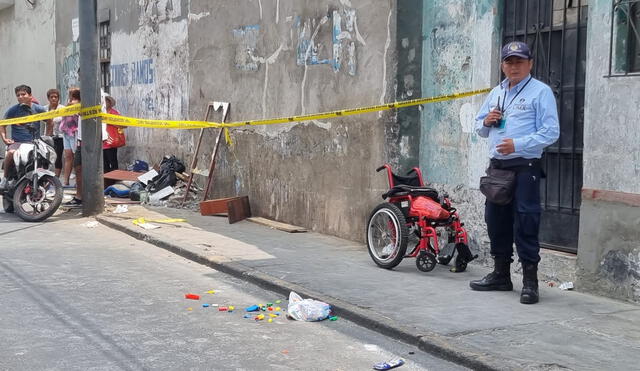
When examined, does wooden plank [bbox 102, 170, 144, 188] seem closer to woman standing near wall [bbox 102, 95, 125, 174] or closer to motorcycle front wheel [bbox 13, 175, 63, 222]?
woman standing near wall [bbox 102, 95, 125, 174]

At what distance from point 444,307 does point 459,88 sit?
277cm

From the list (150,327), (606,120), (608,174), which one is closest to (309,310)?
(150,327)

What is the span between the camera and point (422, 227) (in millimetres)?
7457

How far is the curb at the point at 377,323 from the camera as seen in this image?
16.0 ft

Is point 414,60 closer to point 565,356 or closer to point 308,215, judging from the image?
point 308,215

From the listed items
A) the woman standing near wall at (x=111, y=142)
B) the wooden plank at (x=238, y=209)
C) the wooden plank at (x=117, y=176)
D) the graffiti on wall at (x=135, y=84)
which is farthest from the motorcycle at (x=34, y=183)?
the graffiti on wall at (x=135, y=84)

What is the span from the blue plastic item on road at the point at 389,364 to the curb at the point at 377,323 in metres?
0.30

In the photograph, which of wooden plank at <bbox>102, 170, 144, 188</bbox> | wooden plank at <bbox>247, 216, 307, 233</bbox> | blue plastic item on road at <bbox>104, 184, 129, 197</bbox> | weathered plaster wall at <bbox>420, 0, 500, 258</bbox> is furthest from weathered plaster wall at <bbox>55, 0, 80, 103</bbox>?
weathered plaster wall at <bbox>420, 0, 500, 258</bbox>

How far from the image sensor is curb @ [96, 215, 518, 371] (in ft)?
16.0

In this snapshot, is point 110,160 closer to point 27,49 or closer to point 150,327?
point 27,49

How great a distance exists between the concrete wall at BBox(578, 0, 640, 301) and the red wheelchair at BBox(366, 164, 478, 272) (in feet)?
4.17

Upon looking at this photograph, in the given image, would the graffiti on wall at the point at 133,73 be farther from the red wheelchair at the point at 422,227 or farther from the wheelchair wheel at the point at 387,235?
the red wheelchair at the point at 422,227

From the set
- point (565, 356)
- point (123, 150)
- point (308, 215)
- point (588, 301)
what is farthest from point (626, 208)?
point (123, 150)

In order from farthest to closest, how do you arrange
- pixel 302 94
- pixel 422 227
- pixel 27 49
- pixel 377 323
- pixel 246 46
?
1. pixel 27 49
2. pixel 246 46
3. pixel 302 94
4. pixel 422 227
5. pixel 377 323
